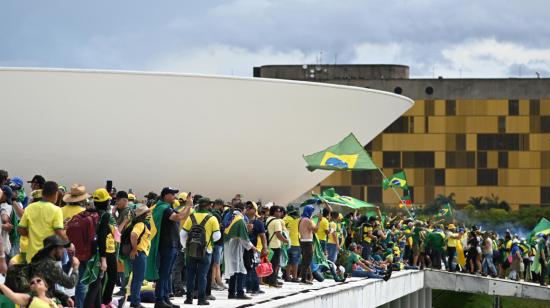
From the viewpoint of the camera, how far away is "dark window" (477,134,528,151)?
79.4 meters

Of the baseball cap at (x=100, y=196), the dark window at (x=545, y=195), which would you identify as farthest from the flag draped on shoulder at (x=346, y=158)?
the dark window at (x=545, y=195)

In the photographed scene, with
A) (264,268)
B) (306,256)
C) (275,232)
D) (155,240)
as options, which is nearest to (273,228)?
(275,232)

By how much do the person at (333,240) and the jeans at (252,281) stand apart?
471cm

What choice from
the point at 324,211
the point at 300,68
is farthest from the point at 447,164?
the point at 324,211

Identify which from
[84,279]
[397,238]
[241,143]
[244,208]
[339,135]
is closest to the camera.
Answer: [84,279]

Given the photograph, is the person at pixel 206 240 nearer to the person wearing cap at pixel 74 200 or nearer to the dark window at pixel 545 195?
the person wearing cap at pixel 74 200

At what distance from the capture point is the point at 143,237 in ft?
42.4

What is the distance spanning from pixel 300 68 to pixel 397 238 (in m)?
53.5

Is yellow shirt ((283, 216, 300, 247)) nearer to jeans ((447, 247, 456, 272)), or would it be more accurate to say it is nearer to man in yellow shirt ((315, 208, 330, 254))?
man in yellow shirt ((315, 208, 330, 254))

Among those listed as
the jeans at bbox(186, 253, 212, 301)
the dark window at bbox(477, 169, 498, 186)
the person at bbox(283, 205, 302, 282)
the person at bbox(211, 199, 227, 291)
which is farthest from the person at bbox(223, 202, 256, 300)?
the dark window at bbox(477, 169, 498, 186)

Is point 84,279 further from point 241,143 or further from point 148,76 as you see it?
point 241,143

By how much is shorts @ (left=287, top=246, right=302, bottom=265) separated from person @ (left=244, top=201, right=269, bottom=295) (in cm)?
222

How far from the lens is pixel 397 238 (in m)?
28.7

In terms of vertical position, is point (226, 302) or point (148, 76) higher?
point (148, 76)
